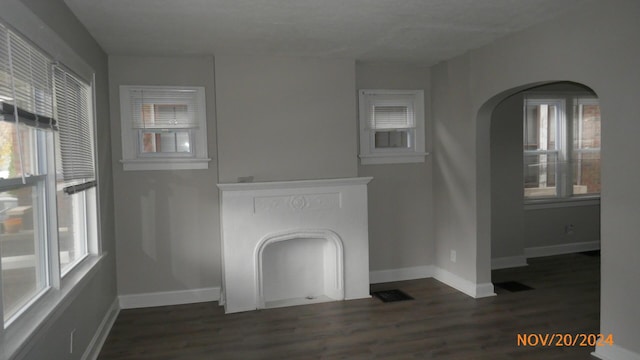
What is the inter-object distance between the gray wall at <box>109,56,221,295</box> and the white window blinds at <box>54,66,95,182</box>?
0.82 metres

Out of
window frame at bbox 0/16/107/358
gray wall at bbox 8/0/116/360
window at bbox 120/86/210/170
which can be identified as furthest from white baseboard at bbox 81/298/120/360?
window at bbox 120/86/210/170

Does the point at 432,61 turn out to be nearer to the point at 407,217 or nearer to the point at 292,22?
the point at 407,217

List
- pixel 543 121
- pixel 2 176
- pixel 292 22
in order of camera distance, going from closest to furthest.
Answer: pixel 2 176, pixel 292 22, pixel 543 121

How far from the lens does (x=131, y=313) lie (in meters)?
4.42

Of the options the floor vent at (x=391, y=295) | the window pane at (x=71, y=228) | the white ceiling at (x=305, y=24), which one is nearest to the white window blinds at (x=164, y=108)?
the white ceiling at (x=305, y=24)

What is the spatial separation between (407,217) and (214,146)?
2397mm

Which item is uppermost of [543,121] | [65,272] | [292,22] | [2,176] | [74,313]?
[292,22]

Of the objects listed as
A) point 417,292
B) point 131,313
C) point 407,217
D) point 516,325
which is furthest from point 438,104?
point 131,313

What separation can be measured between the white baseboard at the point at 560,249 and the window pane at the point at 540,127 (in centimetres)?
142

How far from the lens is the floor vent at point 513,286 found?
15.9 ft

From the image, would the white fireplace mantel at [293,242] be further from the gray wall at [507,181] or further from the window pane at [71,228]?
the gray wall at [507,181]

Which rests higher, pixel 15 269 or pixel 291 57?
pixel 291 57

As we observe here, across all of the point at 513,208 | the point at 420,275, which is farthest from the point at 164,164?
the point at 513,208
